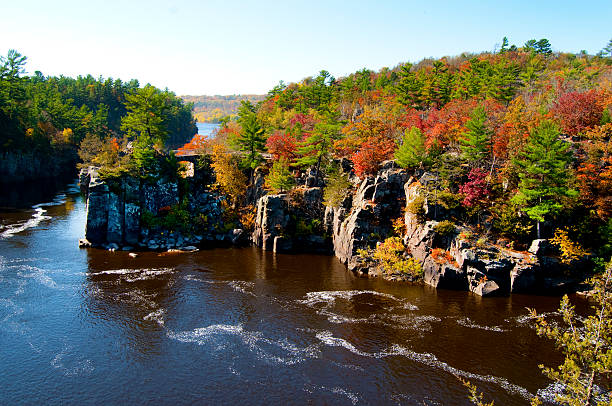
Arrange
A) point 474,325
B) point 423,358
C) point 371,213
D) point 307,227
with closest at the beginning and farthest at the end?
point 423,358 → point 474,325 → point 371,213 → point 307,227

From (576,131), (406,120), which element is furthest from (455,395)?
(406,120)

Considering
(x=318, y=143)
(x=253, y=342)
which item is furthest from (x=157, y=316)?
(x=318, y=143)

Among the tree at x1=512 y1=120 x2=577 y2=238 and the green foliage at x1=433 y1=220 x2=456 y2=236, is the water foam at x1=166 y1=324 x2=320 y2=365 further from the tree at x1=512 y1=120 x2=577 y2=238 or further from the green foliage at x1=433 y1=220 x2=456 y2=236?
the tree at x1=512 y1=120 x2=577 y2=238

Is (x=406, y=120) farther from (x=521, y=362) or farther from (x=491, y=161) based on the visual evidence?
(x=521, y=362)

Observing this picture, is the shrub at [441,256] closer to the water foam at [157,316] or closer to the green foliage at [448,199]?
the green foliage at [448,199]

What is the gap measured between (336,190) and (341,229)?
6.46 meters

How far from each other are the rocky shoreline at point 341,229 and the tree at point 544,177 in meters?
4.45

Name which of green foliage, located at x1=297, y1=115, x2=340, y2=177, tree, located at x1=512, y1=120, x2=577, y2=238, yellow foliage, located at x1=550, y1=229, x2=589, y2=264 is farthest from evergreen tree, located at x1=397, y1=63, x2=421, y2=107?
yellow foliage, located at x1=550, y1=229, x2=589, y2=264

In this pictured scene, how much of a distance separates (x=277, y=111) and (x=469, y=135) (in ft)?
199

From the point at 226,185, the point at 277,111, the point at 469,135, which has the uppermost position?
the point at 277,111

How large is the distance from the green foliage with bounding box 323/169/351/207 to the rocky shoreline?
34.7 inches

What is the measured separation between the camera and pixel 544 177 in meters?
47.5

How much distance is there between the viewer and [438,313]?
40281 mm

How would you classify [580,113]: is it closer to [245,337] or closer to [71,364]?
[245,337]
